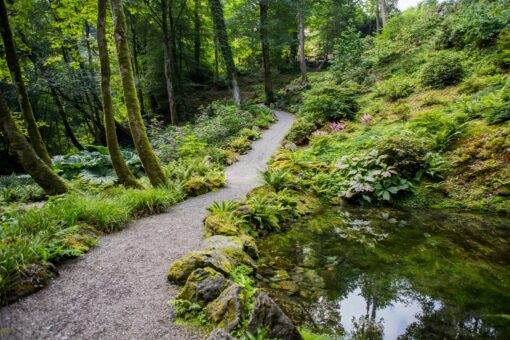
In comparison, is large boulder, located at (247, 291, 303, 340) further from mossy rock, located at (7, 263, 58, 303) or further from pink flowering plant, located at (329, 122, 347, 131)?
pink flowering plant, located at (329, 122, 347, 131)

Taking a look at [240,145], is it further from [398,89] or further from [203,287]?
[203,287]

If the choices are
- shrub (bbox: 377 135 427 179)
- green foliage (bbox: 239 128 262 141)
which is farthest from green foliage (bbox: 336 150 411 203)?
green foliage (bbox: 239 128 262 141)

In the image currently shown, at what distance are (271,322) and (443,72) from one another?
1215 centimetres

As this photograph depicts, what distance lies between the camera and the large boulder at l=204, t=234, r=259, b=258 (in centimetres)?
477

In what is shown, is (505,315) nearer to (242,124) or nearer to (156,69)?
(242,124)

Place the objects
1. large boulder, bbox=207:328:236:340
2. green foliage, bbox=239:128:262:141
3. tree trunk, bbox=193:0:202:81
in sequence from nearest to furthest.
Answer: large boulder, bbox=207:328:236:340 < green foliage, bbox=239:128:262:141 < tree trunk, bbox=193:0:202:81

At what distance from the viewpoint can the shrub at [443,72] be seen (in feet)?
35.1

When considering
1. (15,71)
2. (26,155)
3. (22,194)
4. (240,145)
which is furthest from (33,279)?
(240,145)

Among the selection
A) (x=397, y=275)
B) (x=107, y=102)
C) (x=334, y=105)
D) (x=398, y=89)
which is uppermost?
(x=107, y=102)

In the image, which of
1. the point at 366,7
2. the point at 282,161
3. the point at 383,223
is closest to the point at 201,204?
the point at 282,161

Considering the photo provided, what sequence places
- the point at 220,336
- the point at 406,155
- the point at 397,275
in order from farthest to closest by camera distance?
the point at 406,155 → the point at 397,275 → the point at 220,336

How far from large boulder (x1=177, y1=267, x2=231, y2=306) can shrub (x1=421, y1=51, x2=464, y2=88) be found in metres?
11.8

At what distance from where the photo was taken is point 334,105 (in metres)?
12.9

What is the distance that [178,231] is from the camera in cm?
570
